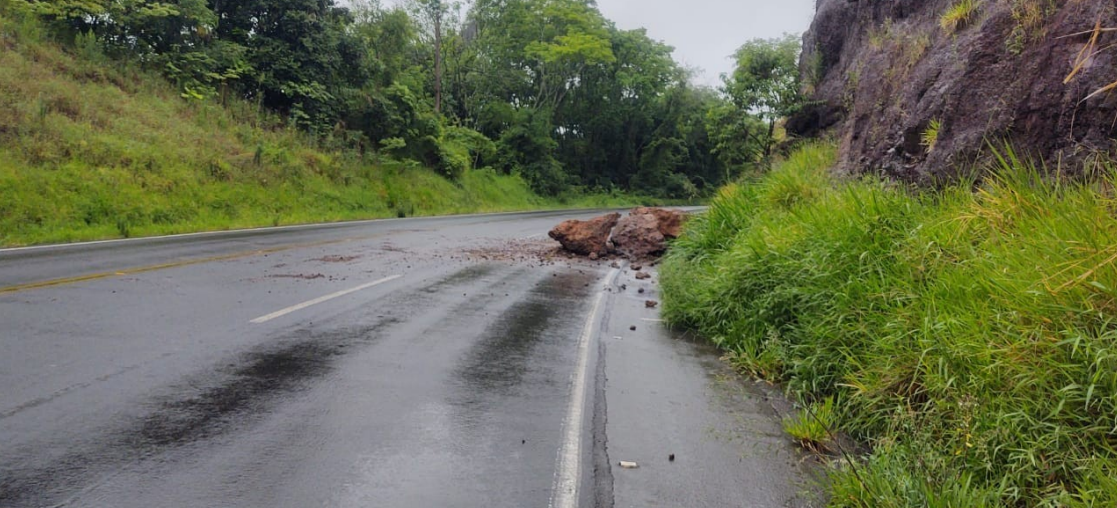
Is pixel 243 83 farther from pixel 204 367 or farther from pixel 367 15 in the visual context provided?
pixel 204 367

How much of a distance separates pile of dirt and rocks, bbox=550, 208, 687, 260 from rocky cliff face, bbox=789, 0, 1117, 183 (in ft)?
15.3

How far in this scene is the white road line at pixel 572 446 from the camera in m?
3.63

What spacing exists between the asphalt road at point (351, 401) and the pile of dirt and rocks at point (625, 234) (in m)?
6.50

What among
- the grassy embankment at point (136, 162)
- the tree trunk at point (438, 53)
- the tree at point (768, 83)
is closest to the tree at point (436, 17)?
the tree trunk at point (438, 53)

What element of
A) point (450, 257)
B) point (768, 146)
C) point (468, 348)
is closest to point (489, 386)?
point (468, 348)

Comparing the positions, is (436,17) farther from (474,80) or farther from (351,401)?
(351,401)

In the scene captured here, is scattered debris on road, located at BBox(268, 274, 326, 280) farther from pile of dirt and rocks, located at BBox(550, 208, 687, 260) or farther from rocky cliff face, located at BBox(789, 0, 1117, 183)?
rocky cliff face, located at BBox(789, 0, 1117, 183)

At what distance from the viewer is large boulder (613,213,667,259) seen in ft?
51.7

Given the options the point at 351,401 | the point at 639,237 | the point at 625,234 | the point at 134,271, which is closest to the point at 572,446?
the point at 351,401

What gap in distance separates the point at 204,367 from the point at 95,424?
1323 millimetres

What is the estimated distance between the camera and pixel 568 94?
169 feet

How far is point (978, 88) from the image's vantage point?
7.82 m

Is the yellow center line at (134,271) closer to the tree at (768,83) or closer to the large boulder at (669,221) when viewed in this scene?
the large boulder at (669,221)

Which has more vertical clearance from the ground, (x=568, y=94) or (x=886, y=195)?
(x=568, y=94)
